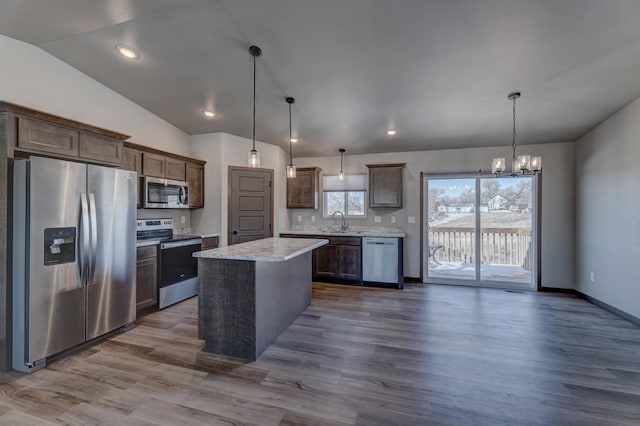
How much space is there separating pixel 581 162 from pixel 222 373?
5619 mm

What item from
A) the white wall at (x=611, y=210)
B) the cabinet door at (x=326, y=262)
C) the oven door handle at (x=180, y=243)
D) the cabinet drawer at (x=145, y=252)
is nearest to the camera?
the white wall at (x=611, y=210)

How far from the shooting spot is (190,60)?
2.95 metres

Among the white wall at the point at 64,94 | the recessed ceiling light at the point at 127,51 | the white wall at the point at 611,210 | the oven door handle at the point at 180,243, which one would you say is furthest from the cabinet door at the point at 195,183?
the white wall at the point at 611,210

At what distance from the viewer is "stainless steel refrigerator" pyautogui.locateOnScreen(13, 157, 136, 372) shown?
7.45 ft

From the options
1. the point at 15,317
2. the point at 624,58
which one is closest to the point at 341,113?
the point at 624,58

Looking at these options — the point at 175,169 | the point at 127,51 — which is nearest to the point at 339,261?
the point at 175,169

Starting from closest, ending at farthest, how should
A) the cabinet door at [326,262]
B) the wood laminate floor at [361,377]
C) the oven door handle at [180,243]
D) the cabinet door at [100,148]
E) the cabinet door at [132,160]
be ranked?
the wood laminate floor at [361,377] < the cabinet door at [100,148] < the cabinet door at [132,160] < the oven door handle at [180,243] < the cabinet door at [326,262]

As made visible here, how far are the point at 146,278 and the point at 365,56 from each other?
11.8 ft

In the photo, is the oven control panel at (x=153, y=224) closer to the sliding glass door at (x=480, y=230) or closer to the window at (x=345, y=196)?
the window at (x=345, y=196)

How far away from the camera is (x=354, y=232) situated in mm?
5270

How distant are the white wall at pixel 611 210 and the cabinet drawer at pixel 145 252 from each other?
5.80 metres

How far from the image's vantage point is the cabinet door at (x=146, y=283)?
3.39 m

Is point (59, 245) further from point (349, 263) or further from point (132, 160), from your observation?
point (349, 263)

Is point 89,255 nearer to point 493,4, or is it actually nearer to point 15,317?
point 15,317
